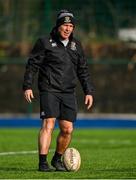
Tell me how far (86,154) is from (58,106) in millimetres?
3357

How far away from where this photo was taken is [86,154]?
1398 centimetres

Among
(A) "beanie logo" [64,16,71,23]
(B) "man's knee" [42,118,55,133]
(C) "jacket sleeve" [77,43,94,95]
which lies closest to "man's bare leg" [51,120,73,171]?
(B) "man's knee" [42,118,55,133]

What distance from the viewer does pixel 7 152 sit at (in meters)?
14.6

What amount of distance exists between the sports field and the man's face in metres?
1.76

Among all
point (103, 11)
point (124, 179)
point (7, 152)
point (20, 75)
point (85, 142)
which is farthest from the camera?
point (20, 75)

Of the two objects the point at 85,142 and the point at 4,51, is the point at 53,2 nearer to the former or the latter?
the point at 4,51

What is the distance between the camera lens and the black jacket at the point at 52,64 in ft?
35.3

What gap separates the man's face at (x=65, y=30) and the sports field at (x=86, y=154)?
1760mm

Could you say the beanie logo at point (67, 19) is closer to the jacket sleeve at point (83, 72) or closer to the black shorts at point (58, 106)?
the jacket sleeve at point (83, 72)

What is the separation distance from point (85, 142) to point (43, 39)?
7572 millimetres

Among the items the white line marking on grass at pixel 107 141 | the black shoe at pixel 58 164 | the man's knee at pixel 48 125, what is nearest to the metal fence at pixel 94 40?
the white line marking on grass at pixel 107 141

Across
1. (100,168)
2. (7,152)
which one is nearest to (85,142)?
(7,152)

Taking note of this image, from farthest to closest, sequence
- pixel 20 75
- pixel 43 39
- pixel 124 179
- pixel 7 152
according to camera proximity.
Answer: pixel 20 75 → pixel 7 152 → pixel 43 39 → pixel 124 179

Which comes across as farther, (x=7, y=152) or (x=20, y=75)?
(x=20, y=75)
